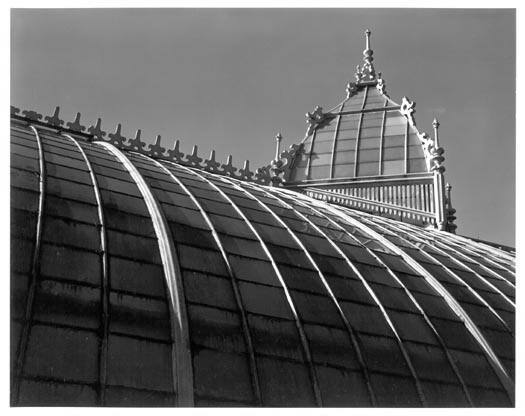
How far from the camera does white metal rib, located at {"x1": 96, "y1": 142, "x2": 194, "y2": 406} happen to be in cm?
1018

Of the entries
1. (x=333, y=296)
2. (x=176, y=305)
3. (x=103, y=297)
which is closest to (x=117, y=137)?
(x=333, y=296)

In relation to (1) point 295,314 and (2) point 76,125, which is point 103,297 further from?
(2) point 76,125

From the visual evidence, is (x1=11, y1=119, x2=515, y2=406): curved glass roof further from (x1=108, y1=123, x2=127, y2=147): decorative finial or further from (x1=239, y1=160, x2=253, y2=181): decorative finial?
(x1=239, y1=160, x2=253, y2=181): decorative finial

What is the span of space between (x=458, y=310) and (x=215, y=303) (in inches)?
207

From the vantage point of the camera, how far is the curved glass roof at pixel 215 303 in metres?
10.1

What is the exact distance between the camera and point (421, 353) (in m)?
12.8

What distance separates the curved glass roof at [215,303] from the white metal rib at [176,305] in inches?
1.0

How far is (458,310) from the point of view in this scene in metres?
14.5

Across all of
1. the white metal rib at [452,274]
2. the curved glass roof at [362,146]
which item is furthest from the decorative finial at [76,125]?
the curved glass roof at [362,146]

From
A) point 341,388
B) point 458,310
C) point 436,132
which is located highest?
point 436,132

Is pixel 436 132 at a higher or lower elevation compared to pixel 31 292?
higher

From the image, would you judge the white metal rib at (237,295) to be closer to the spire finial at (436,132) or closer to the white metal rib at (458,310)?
the white metal rib at (458,310)

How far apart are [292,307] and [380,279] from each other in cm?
271
